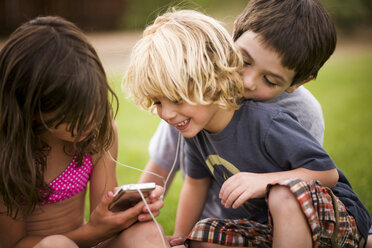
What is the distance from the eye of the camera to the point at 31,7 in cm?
1168

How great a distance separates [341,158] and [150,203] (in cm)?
239

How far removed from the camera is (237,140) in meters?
1.91

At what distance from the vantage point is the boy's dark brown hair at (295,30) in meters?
1.97

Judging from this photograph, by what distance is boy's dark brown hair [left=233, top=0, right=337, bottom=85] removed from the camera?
197 cm

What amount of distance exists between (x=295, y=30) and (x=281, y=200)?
816 millimetres

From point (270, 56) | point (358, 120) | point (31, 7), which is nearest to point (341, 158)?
point (358, 120)

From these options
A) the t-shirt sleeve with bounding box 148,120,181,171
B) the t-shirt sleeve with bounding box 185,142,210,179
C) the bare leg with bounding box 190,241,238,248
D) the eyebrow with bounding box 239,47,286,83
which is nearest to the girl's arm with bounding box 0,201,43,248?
the bare leg with bounding box 190,241,238,248

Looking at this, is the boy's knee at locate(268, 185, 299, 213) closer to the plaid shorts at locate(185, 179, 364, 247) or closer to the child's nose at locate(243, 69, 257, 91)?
the plaid shorts at locate(185, 179, 364, 247)

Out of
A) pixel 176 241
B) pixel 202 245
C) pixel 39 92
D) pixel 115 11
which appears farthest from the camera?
pixel 115 11

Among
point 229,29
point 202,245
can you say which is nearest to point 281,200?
point 202,245

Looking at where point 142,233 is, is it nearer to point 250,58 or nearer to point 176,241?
point 176,241

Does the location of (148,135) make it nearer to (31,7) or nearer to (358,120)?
(358,120)

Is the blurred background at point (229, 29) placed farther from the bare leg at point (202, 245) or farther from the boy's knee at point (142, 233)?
the bare leg at point (202, 245)

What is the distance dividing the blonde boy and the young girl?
0.85 ft
